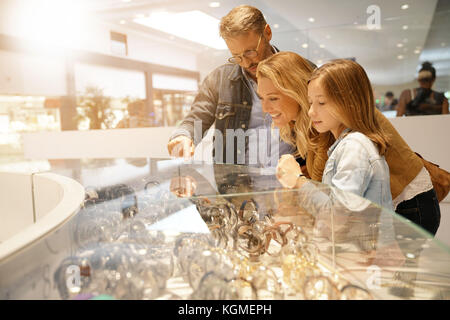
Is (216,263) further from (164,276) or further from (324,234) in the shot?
(324,234)

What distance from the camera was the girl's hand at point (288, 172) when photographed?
869 millimetres

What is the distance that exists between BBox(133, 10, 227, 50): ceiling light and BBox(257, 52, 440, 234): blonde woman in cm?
202

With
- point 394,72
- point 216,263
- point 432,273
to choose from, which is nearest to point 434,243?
point 432,273

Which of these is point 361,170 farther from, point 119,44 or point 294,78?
point 119,44

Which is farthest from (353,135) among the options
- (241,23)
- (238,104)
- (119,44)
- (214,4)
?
(119,44)

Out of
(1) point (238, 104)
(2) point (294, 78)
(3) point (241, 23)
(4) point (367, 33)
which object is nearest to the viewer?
(2) point (294, 78)

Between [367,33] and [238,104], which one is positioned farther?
[367,33]

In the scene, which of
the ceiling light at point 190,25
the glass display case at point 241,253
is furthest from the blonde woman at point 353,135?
the ceiling light at point 190,25

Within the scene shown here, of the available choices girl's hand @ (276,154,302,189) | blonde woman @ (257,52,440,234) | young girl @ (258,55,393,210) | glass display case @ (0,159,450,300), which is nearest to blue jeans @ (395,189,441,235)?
blonde woman @ (257,52,440,234)

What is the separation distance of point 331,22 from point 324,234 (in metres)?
2.65

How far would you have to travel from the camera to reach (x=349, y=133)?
0.95 m

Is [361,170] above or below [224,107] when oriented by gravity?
below

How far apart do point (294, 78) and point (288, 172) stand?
0.44 metres
